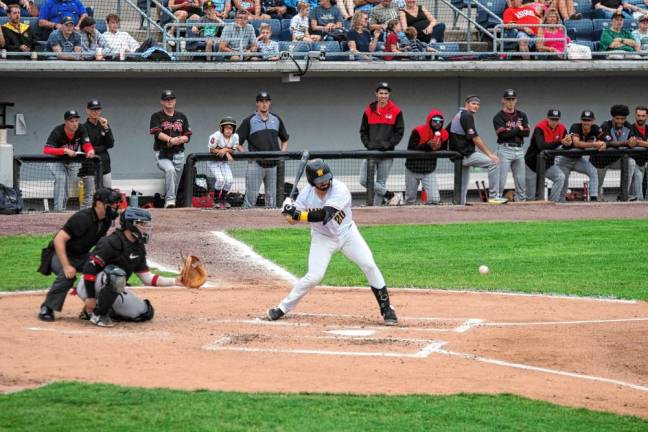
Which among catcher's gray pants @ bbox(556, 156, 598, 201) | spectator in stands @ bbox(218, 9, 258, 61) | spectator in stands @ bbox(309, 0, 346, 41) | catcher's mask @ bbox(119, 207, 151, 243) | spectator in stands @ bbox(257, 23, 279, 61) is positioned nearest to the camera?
catcher's mask @ bbox(119, 207, 151, 243)

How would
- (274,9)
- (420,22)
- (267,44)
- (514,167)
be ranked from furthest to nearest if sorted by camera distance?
1. (420,22)
2. (274,9)
3. (267,44)
4. (514,167)

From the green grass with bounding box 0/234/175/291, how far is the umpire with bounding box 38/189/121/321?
7.69 feet

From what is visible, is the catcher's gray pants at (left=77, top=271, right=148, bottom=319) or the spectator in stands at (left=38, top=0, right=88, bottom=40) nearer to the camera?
the catcher's gray pants at (left=77, top=271, right=148, bottom=319)

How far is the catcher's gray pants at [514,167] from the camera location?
66.5 feet

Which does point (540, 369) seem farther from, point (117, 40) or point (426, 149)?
point (117, 40)

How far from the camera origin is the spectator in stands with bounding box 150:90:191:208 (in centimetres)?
1895

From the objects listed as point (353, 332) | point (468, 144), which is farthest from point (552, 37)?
point (353, 332)

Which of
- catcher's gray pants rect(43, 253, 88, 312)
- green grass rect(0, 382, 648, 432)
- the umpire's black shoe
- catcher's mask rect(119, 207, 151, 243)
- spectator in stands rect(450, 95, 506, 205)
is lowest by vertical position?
green grass rect(0, 382, 648, 432)

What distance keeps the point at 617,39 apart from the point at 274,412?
56.0 feet

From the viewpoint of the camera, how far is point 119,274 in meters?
10.6

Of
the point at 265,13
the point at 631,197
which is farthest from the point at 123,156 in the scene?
the point at 631,197

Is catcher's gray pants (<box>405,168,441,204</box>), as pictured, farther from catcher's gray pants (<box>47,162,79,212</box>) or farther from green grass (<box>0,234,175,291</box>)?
green grass (<box>0,234,175,291</box>)

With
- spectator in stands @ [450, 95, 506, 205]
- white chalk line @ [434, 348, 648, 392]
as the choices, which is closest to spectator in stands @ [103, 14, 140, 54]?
spectator in stands @ [450, 95, 506, 205]

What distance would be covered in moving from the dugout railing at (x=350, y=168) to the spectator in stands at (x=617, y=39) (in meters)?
5.27
